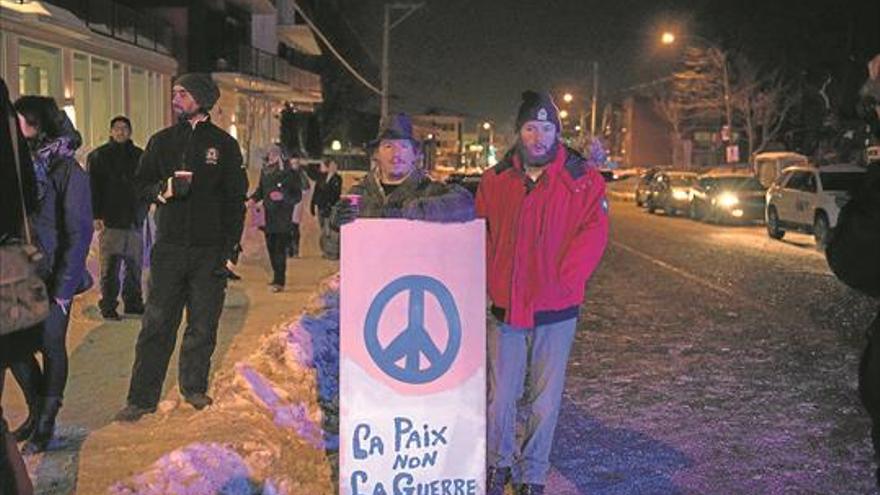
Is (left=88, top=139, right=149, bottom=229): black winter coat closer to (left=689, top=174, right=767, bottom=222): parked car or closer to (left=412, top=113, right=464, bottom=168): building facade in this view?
(left=689, top=174, right=767, bottom=222): parked car

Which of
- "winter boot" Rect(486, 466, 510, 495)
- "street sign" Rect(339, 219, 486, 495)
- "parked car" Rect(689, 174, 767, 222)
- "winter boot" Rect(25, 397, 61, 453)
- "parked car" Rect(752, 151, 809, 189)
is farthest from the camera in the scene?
"parked car" Rect(752, 151, 809, 189)

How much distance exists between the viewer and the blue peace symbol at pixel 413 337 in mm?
4348

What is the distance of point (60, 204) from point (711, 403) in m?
4.68

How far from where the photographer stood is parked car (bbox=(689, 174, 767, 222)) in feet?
98.5

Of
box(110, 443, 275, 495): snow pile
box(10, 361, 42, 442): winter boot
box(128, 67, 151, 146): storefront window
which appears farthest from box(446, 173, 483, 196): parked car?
box(128, 67, 151, 146): storefront window

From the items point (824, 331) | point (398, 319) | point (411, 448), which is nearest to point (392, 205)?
point (398, 319)

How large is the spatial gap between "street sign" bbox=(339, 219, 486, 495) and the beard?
568 mm

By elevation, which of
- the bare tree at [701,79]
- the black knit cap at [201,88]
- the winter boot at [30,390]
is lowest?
the winter boot at [30,390]

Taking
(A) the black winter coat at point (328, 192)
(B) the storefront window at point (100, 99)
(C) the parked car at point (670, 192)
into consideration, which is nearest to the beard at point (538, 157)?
(A) the black winter coat at point (328, 192)

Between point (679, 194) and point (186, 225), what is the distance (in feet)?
99.0

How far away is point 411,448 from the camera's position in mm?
4387

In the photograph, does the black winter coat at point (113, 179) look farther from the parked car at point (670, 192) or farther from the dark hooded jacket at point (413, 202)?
the parked car at point (670, 192)

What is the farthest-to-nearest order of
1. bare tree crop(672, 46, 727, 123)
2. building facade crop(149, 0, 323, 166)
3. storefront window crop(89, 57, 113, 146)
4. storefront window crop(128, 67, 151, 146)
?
1. bare tree crop(672, 46, 727, 123)
2. building facade crop(149, 0, 323, 166)
3. storefront window crop(128, 67, 151, 146)
4. storefront window crop(89, 57, 113, 146)

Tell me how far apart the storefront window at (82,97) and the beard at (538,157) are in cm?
1641
